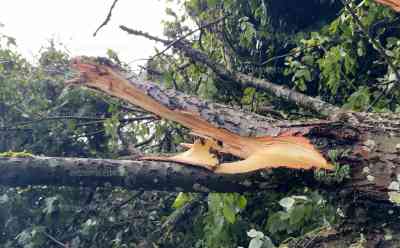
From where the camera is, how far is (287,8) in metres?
2.11

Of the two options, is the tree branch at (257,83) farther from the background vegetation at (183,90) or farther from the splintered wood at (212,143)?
the splintered wood at (212,143)

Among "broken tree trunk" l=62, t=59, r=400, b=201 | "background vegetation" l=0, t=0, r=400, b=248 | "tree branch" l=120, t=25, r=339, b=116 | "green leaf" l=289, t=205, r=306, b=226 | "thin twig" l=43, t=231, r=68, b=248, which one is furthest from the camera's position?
"thin twig" l=43, t=231, r=68, b=248

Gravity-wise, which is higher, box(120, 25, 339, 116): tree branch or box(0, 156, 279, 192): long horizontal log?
box(120, 25, 339, 116): tree branch

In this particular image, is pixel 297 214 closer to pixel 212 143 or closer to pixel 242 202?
pixel 242 202

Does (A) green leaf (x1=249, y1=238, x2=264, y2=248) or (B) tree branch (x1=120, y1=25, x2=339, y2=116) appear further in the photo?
(B) tree branch (x1=120, y1=25, x2=339, y2=116)

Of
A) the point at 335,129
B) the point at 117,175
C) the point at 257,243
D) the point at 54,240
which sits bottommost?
the point at 54,240

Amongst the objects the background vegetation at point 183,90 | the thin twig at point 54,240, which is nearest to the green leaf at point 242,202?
the background vegetation at point 183,90

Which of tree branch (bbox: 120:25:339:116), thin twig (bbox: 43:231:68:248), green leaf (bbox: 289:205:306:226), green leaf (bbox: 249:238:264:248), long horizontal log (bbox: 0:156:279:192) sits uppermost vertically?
tree branch (bbox: 120:25:339:116)

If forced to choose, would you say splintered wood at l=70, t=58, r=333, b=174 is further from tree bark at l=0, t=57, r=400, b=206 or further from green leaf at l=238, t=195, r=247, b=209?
green leaf at l=238, t=195, r=247, b=209

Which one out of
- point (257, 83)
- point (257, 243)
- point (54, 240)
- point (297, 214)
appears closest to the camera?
point (257, 243)

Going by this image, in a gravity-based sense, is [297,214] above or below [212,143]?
below

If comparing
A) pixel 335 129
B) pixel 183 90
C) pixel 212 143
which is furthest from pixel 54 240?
pixel 335 129

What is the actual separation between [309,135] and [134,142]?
1486mm

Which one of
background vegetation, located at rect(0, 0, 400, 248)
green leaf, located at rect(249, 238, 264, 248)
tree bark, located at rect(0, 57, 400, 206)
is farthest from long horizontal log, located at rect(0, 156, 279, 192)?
background vegetation, located at rect(0, 0, 400, 248)
